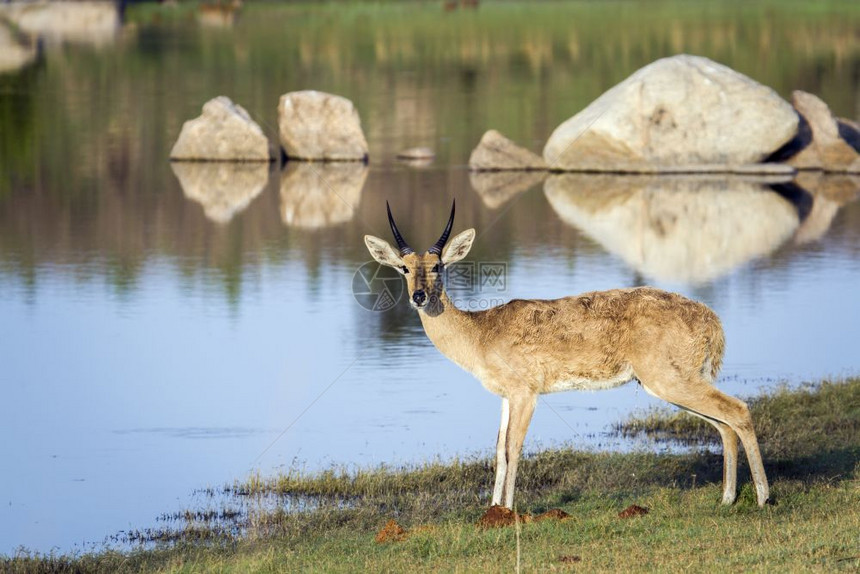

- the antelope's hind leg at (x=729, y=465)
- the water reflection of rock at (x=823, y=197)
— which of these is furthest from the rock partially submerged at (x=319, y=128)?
the antelope's hind leg at (x=729, y=465)

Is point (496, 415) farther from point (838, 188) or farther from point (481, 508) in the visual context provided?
point (838, 188)

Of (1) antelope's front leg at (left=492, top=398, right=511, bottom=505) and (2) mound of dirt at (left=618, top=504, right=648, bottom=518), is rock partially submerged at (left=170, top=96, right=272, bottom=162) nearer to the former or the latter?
(1) antelope's front leg at (left=492, top=398, right=511, bottom=505)

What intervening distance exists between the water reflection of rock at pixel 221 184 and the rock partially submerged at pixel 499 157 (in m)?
5.79

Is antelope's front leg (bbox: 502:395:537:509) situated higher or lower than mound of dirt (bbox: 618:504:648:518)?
higher

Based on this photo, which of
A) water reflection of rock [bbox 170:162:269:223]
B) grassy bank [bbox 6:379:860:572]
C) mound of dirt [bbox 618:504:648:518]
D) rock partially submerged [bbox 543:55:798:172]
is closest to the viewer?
grassy bank [bbox 6:379:860:572]

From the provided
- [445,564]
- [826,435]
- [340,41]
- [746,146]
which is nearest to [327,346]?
[826,435]

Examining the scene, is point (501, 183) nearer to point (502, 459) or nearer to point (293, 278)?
point (293, 278)

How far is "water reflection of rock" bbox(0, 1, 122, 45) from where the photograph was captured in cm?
9775

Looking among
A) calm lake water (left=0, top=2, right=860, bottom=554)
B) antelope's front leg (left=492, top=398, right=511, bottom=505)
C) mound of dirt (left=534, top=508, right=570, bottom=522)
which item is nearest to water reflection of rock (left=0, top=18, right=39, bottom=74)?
Result: calm lake water (left=0, top=2, right=860, bottom=554)

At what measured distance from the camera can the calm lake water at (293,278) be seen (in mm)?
17188

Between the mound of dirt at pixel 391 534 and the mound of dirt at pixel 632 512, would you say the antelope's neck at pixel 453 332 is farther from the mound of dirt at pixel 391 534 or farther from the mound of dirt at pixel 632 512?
the mound of dirt at pixel 632 512

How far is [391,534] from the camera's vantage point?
12094 millimetres

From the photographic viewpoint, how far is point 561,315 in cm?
1282

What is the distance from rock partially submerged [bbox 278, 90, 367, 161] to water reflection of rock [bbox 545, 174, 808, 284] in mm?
6302
